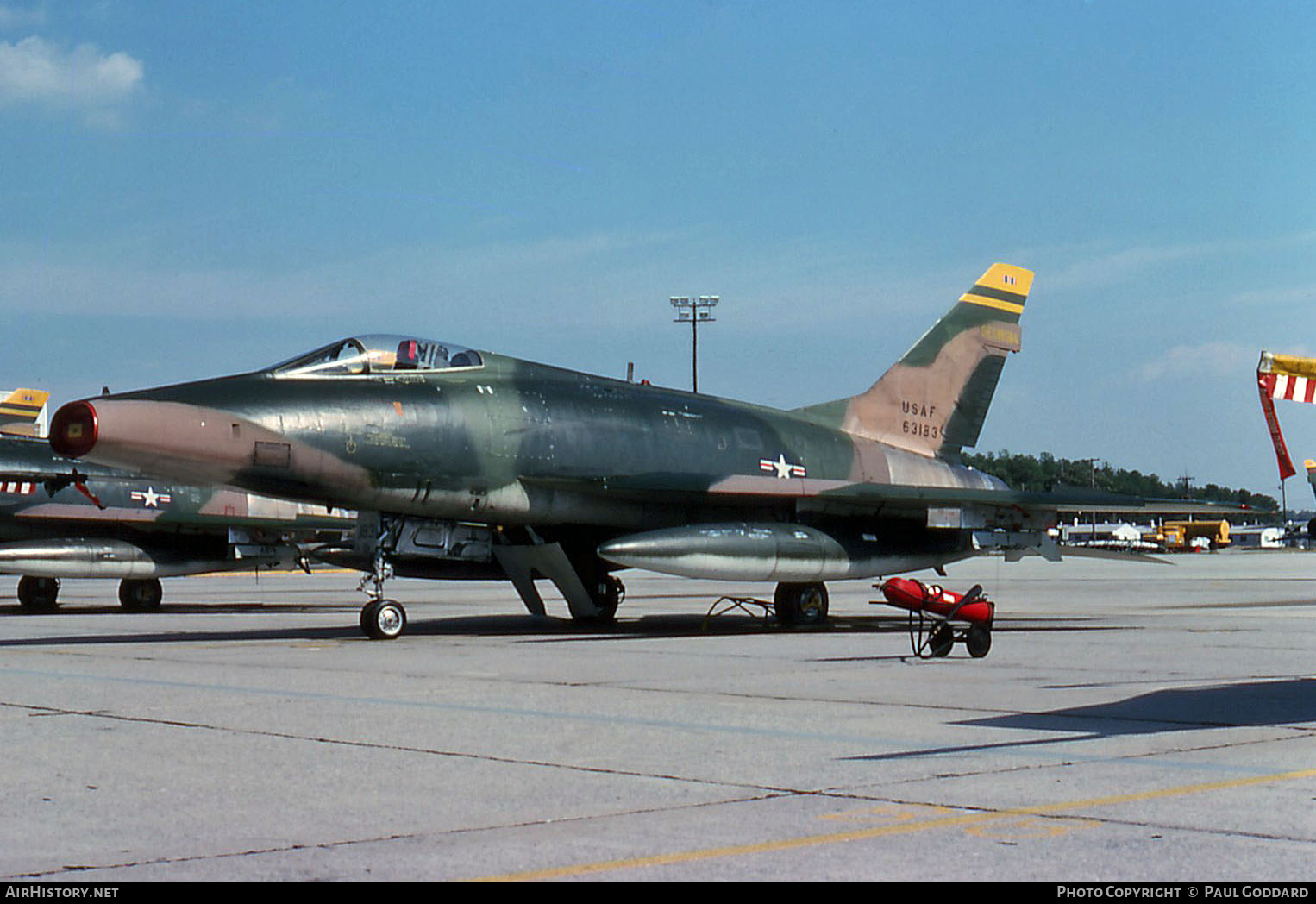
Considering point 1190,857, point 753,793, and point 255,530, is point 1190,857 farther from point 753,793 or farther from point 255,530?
point 255,530

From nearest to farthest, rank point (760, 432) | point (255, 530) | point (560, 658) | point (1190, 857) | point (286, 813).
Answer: point (1190, 857) → point (286, 813) → point (560, 658) → point (760, 432) → point (255, 530)

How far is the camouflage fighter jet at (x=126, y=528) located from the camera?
71.5 feet

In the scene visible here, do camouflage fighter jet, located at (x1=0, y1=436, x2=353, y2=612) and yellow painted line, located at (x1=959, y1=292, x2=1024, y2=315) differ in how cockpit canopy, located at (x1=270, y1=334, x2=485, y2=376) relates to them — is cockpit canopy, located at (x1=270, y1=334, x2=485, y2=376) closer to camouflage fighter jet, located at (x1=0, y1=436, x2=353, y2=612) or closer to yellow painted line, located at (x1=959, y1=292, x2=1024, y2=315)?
camouflage fighter jet, located at (x1=0, y1=436, x2=353, y2=612)

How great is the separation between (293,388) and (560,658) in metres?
3.82

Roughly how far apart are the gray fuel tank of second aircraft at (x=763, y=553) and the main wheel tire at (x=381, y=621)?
222 centimetres

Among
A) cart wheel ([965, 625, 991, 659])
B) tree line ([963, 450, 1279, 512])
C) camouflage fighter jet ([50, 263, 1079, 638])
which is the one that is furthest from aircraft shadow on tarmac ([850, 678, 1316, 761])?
tree line ([963, 450, 1279, 512])

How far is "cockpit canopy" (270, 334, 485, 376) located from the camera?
14.7m

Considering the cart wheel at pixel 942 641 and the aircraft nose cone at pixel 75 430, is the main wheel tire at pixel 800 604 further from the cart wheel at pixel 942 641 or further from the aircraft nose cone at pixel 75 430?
the aircraft nose cone at pixel 75 430

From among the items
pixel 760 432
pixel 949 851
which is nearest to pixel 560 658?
pixel 760 432

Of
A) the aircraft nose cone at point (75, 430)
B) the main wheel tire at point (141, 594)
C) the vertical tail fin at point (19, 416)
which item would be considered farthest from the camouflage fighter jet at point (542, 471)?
the vertical tail fin at point (19, 416)

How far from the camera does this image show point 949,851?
4789 millimetres

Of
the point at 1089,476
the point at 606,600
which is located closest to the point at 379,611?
the point at 606,600

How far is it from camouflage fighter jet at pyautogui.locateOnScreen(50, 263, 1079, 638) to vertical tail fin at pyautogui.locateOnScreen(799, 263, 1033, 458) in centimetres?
52

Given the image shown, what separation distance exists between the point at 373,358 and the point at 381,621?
269 centimetres
